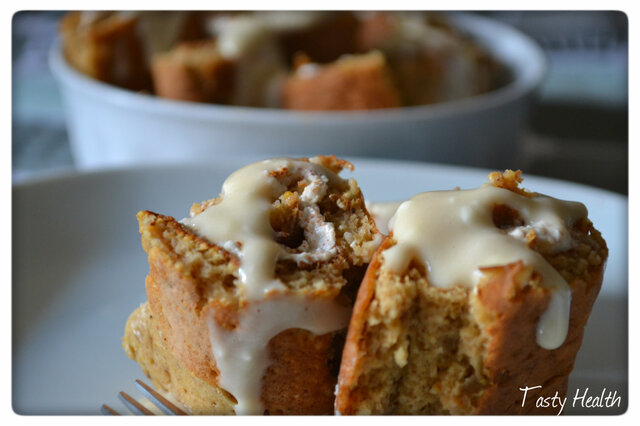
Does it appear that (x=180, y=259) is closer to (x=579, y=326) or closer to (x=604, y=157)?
(x=579, y=326)

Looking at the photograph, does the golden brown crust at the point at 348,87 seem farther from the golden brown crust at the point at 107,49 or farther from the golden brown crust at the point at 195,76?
the golden brown crust at the point at 107,49

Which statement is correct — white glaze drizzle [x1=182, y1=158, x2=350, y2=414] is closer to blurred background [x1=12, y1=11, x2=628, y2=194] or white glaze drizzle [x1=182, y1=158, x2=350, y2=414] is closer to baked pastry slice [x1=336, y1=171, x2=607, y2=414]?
baked pastry slice [x1=336, y1=171, x2=607, y2=414]

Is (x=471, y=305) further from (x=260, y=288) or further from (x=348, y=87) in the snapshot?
(x=348, y=87)

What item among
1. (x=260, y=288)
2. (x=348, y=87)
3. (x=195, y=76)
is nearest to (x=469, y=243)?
(x=260, y=288)

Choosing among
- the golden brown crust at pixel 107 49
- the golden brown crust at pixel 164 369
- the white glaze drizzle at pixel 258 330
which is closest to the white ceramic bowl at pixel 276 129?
the golden brown crust at pixel 107 49

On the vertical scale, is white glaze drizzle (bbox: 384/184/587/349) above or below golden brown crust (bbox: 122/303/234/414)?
above

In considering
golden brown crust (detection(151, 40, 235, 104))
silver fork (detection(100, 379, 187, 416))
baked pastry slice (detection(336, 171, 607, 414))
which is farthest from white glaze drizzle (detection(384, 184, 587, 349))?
golden brown crust (detection(151, 40, 235, 104))
